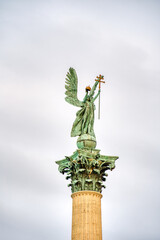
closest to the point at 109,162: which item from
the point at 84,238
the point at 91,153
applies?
the point at 91,153

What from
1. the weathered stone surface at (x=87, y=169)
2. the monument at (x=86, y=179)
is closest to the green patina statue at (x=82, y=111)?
the monument at (x=86, y=179)

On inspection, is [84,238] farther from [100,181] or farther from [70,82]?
[70,82]

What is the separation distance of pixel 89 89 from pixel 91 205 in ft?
33.3

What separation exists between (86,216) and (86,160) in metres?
3.96

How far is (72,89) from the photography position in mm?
33094

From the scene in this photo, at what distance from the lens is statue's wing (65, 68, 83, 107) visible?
3234 cm

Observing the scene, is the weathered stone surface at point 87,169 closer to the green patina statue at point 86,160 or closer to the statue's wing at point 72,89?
the green patina statue at point 86,160

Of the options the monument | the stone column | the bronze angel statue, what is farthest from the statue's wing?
the stone column

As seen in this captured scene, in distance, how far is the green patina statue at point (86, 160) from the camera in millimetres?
27750

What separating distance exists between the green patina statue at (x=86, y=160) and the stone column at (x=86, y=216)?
54 cm

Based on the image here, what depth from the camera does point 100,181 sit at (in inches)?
1107

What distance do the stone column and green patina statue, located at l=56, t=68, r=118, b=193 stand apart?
540 millimetres

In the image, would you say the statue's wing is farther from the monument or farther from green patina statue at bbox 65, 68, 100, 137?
the monument

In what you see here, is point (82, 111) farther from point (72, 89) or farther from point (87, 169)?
point (87, 169)
